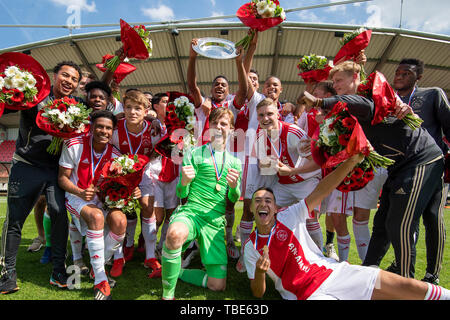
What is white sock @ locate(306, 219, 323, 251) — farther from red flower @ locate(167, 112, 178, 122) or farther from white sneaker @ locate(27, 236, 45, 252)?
white sneaker @ locate(27, 236, 45, 252)

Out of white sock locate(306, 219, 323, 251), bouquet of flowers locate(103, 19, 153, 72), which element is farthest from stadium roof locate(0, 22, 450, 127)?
white sock locate(306, 219, 323, 251)

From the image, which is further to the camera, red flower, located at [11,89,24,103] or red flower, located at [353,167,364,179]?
red flower, located at [11,89,24,103]

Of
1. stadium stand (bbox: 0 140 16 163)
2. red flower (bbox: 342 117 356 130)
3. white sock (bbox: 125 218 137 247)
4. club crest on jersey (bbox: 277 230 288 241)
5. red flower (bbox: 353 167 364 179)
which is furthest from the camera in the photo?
stadium stand (bbox: 0 140 16 163)

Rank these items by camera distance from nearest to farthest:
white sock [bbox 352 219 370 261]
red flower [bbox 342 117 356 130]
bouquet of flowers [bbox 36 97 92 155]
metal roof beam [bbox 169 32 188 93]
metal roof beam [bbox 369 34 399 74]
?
red flower [bbox 342 117 356 130], bouquet of flowers [bbox 36 97 92 155], white sock [bbox 352 219 370 261], metal roof beam [bbox 369 34 399 74], metal roof beam [bbox 169 32 188 93]

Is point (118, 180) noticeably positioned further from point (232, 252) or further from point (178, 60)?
point (178, 60)

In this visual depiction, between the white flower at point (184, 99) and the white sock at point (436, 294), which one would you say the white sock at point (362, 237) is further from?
the white flower at point (184, 99)

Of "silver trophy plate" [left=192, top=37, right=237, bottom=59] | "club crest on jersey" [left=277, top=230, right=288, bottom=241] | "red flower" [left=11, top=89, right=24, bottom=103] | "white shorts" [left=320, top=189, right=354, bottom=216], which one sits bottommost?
"club crest on jersey" [left=277, top=230, right=288, bottom=241]

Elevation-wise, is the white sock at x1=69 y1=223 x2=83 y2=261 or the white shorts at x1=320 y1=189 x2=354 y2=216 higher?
the white shorts at x1=320 y1=189 x2=354 y2=216

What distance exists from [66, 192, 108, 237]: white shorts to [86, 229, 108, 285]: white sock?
1.12 feet

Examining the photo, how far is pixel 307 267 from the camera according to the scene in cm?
280

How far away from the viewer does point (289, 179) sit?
4.07 metres

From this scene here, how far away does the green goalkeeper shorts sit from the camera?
11.5 ft

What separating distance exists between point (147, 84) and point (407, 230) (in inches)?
764
